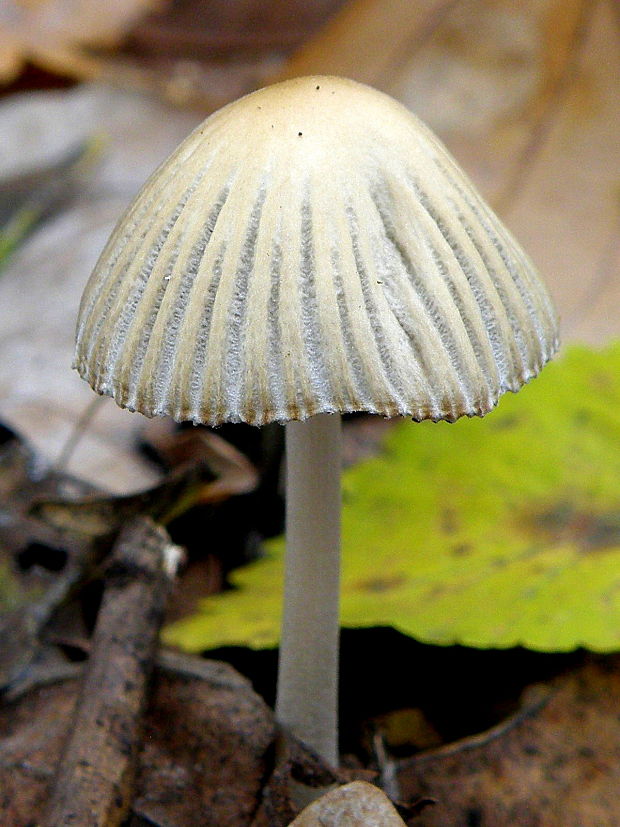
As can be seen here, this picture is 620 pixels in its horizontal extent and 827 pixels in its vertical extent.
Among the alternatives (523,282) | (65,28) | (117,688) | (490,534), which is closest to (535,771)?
(490,534)

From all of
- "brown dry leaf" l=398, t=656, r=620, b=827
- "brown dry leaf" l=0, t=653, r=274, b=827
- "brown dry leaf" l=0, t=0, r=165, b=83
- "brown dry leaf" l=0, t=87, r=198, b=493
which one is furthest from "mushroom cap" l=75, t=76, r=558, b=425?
"brown dry leaf" l=0, t=0, r=165, b=83

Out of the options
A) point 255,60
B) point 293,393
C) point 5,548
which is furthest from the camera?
point 255,60

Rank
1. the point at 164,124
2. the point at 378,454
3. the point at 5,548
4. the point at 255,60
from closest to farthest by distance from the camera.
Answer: the point at 5,548, the point at 378,454, the point at 164,124, the point at 255,60

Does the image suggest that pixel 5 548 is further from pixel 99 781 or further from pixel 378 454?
pixel 378 454

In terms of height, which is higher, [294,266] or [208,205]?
[208,205]

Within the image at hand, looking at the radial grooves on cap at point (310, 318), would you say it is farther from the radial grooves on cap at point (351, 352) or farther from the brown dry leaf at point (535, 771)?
the brown dry leaf at point (535, 771)

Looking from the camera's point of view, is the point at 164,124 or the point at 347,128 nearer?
the point at 347,128

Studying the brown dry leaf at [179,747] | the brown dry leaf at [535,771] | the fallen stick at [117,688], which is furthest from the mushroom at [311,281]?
the brown dry leaf at [535,771]

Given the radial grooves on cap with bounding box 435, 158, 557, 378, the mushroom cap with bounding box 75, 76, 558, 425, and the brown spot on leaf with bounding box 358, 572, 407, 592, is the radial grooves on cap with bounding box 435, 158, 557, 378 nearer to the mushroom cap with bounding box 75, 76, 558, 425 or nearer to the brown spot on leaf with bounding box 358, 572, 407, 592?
the mushroom cap with bounding box 75, 76, 558, 425

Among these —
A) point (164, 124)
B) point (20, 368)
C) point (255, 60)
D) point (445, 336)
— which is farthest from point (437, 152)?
point (255, 60)
